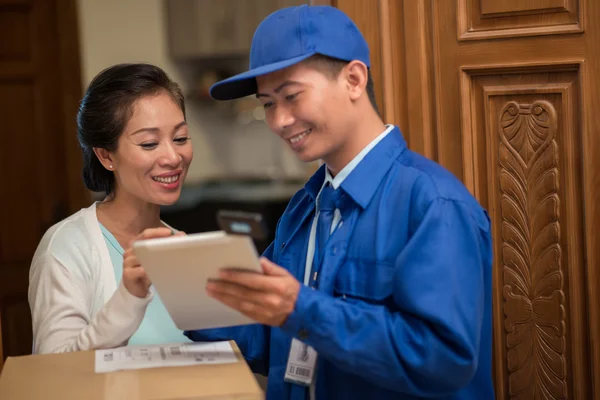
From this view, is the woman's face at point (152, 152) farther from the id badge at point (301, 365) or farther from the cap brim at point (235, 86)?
the id badge at point (301, 365)

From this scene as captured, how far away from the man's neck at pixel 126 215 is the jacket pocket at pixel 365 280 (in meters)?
0.72

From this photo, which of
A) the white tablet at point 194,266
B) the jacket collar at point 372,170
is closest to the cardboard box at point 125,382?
the white tablet at point 194,266

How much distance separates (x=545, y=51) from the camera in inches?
75.1

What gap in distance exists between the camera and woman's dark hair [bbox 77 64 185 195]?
75.5 inches

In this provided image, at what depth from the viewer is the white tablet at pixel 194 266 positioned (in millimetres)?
1114

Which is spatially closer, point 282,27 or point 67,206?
point 282,27

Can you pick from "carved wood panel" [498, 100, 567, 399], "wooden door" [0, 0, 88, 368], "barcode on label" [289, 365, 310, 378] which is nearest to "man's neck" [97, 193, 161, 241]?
"barcode on label" [289, 365, 310, 378]

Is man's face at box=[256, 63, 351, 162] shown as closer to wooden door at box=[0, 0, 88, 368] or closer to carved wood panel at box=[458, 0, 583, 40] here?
carved wood panel at box=[458, 0, 583, 40]

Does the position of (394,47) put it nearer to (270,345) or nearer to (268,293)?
(270,345)

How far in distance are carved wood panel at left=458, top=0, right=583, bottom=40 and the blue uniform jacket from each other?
0.65 m

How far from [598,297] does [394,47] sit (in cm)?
82

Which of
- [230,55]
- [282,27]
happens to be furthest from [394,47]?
[230,55]

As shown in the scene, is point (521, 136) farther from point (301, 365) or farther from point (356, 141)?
point (301, 365)

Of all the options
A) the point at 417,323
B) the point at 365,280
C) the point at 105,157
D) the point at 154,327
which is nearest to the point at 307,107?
the point at 365,280
